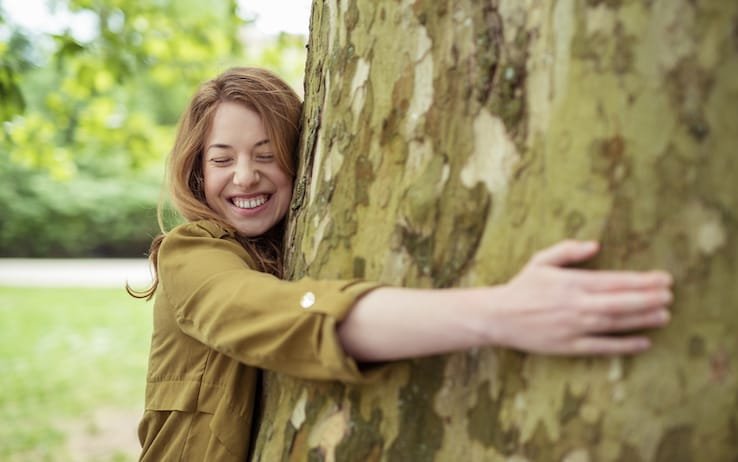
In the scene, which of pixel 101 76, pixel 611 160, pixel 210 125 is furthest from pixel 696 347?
pixel 101 76

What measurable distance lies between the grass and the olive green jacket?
203 inches

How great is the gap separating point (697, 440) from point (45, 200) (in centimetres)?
2044

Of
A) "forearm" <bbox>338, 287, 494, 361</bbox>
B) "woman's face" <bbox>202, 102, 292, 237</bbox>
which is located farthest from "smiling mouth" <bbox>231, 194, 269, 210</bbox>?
"forearm" <bbox>338, 287, 494, 361</bbox>

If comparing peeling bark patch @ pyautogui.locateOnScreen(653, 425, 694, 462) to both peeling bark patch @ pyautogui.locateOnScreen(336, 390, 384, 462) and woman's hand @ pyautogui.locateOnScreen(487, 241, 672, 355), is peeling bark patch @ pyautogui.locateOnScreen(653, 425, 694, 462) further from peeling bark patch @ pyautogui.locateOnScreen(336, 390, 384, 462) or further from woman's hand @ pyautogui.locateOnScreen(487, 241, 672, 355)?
peeling bark patch @ pyautogui.locateOnScreen(336, 390, 384, 462)

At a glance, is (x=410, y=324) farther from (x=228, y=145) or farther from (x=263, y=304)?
(x=228, y=145)

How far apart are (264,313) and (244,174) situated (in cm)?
67

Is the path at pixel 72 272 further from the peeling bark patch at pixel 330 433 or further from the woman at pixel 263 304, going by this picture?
the peeling bark patch at pixel 330 433

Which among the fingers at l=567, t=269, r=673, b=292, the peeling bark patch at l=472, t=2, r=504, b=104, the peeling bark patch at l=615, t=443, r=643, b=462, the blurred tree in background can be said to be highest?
the blurred tree in background

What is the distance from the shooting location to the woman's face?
2152mm

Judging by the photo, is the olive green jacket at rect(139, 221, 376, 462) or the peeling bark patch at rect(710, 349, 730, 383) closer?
the peeling bark patch at rect(710, 349, 730, 383)

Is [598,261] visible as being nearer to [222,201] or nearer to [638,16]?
[638,16]

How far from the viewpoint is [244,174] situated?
2.15m

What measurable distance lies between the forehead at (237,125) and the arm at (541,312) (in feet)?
2.90

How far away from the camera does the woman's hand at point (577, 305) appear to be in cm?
128
